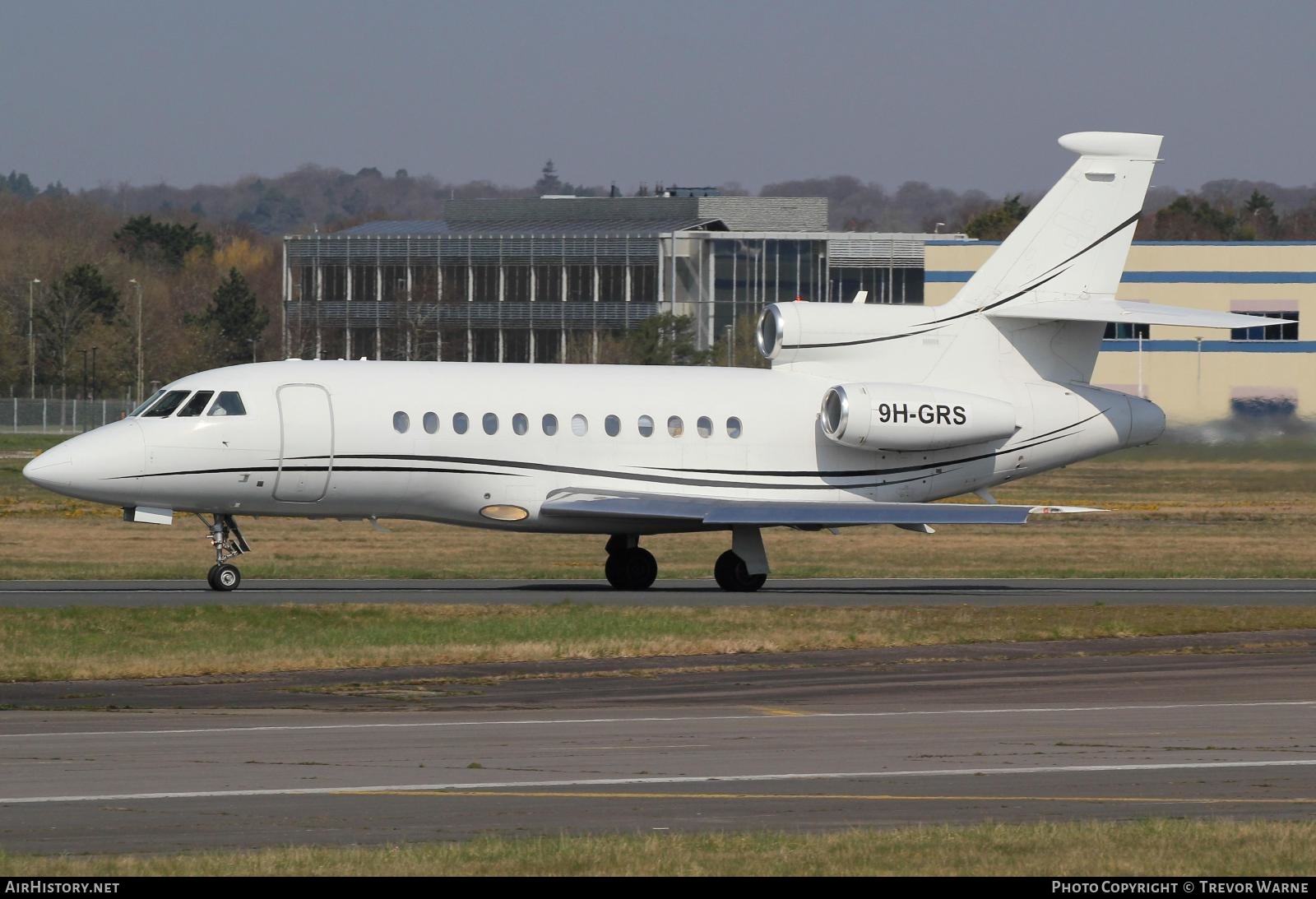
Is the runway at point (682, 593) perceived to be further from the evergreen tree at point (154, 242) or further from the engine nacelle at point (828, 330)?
the evergreen tree at point (154, 242)

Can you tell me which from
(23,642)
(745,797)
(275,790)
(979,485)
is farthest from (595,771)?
(979,485)

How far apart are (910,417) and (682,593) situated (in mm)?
4954

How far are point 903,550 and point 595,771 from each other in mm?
29917

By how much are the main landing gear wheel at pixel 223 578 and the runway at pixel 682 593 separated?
0.49ft

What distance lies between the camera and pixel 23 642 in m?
22.7

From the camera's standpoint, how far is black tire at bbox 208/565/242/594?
29.5 metres

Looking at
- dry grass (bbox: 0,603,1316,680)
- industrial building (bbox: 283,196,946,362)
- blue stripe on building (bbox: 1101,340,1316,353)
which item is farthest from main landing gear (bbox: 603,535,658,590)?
industrial building (bbox: 283,196,946,362)

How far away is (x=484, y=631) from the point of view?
2445 cm

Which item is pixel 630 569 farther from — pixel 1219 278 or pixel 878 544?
pixel 1219 278

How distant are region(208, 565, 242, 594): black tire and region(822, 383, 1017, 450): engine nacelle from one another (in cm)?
1009

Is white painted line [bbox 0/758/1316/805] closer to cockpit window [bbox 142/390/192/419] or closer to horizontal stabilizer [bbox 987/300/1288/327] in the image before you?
cockpit window [bbox 142/390/192/419]

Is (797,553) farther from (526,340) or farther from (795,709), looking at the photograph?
(526,340)

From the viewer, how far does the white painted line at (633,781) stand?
1339 centimetres

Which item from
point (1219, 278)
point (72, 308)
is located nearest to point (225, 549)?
point (1219, 278)
